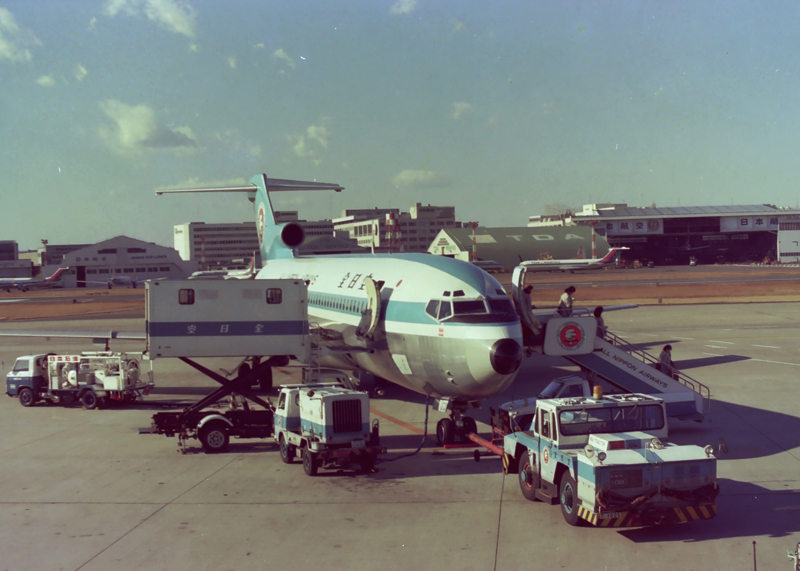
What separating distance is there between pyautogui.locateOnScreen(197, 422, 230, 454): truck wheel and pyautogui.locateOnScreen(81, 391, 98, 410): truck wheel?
9.35 meters

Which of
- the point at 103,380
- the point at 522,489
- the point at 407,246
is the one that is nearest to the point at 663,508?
the point at 522,489

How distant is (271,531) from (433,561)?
349 centimetres

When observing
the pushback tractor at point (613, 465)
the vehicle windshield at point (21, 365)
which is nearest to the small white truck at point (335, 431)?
the pushback tractor at point (613, 465)

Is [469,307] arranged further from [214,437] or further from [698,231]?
[698,231]

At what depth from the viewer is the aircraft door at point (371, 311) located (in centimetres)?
2303

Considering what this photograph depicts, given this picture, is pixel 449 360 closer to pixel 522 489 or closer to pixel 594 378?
pixel 522 489

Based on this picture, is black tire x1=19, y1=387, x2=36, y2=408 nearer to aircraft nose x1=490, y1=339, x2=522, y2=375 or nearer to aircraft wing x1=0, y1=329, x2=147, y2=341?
aircraft wing x1=0, y1=329, x2=147, y2=341

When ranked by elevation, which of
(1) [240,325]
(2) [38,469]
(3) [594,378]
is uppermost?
(1) [240,325]

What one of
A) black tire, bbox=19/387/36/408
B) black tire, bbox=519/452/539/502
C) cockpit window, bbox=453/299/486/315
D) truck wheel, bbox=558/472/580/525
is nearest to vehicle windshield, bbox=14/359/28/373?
black tire, bbox=19/387/36/408

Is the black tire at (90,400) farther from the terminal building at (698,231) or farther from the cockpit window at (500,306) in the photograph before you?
the terminal building at (698,231)

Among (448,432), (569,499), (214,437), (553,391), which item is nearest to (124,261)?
(214,437)

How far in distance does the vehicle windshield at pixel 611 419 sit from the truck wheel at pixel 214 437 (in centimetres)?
1059

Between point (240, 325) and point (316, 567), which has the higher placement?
point (240, 325)

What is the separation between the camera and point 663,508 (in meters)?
13.4
